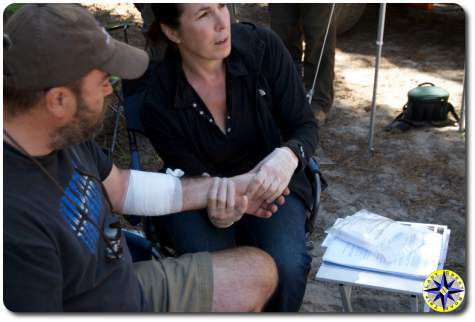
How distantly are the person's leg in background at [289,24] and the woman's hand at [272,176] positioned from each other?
2.58 meters

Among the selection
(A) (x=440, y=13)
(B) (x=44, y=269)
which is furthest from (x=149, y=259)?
(A) (x=440, y=13)

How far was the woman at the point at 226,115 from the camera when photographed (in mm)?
2402

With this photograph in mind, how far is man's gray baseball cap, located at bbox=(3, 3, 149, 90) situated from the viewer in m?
1.62

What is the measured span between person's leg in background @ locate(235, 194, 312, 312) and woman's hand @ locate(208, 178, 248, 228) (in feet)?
0.44

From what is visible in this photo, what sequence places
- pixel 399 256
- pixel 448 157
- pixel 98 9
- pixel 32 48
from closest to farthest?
pixel 32 48
pixel 399 256
pixel 448 157
pixel 98 9

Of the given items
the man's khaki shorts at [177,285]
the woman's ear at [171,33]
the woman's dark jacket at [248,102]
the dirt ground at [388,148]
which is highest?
the woman's ear at [171,33]

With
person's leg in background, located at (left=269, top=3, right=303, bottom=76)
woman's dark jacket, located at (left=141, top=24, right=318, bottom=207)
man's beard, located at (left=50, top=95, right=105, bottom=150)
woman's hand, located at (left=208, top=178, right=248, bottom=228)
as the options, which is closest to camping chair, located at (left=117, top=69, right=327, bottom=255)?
woman's dark jacket, located at (left=141, top=24, right=318, bottom=207)

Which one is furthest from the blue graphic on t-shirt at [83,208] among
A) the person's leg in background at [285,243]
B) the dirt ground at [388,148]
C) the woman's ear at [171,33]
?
the dirt ground at [388,148]

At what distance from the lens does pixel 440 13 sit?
23.4ft

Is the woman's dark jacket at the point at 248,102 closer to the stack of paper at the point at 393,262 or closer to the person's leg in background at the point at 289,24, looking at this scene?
the stack of paper at the point at 393,262

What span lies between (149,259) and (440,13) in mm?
5757

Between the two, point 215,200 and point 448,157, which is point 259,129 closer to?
point 215,200

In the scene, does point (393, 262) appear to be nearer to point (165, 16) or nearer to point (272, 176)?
point (272, 176)

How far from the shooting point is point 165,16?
246 centimetres
